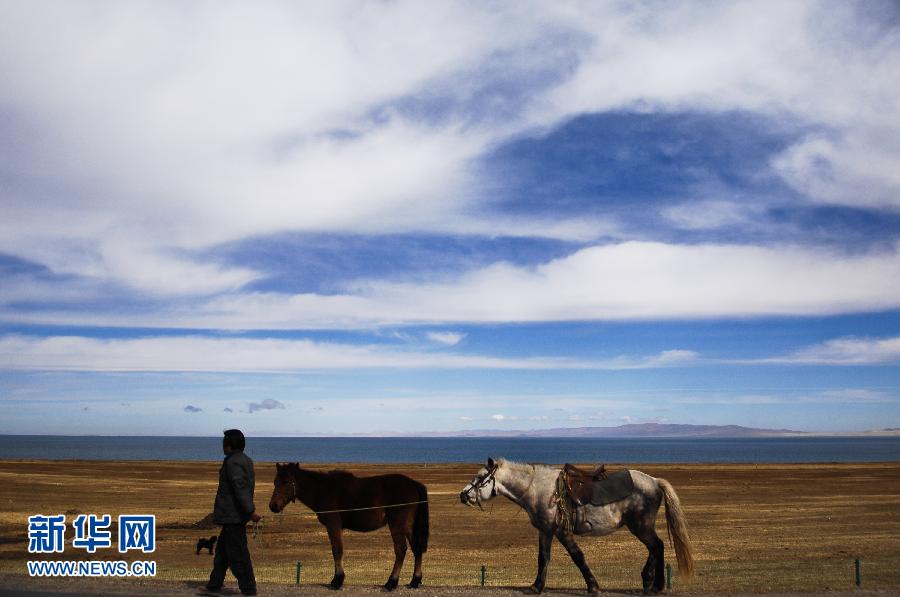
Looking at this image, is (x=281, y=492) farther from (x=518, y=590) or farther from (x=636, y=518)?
(x=636, y=518)

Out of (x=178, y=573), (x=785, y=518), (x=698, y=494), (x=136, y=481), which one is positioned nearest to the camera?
(x=178, y=573)

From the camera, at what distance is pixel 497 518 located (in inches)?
1410

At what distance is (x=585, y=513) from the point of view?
12117 millimetres

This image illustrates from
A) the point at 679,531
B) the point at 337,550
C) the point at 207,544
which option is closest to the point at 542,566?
the point at 679,531

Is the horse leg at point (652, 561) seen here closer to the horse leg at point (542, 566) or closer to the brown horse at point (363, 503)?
the horse leg at point (542, 566)

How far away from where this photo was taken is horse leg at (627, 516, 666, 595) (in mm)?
11898

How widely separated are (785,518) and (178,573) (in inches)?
1168

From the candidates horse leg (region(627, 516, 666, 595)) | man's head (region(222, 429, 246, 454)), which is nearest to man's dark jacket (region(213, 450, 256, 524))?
man's head (region(222, 429, 246, 454))

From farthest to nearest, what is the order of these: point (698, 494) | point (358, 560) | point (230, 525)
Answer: point (698, 494) < point (358, 560) < point (230, 525)

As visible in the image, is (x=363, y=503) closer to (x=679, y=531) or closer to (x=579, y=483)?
(x=579, y=483)

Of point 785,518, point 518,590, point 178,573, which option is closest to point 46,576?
point 178,573

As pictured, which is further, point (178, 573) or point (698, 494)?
point (698, 494)

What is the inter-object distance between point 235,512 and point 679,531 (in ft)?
23.3

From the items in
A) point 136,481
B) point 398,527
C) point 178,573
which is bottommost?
point 136,481
